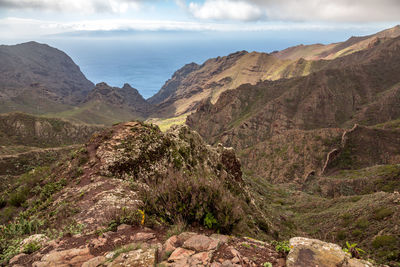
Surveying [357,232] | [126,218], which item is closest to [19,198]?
[126,218]

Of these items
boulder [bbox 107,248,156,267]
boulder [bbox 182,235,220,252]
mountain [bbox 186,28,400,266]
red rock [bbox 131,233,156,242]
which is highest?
boulder [bbox 107,248,156,267]

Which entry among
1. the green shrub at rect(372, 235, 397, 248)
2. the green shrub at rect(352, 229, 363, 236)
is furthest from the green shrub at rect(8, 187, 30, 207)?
the green shrub at rect(352, 229, 363, 236)

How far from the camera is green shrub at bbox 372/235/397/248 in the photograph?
13.7m

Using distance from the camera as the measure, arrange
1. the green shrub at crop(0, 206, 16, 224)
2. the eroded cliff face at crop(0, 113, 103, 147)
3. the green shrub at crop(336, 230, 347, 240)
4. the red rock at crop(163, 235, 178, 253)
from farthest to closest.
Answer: the eroded cliff face at crop(0, 113, 103, 147) < the green shrub at crop(336, 230, 347, 240) < the green shrub at crop(0, 206, 16, 224) < the red rock at crop(163, 235, 178, 253)

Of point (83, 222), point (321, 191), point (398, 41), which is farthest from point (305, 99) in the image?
point (83, 222)

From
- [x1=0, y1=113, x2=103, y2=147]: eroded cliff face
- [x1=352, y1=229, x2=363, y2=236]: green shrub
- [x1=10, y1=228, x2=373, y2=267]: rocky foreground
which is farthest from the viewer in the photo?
[x1=0, y1=113, x2=103, y2=147]: eroded cliff face

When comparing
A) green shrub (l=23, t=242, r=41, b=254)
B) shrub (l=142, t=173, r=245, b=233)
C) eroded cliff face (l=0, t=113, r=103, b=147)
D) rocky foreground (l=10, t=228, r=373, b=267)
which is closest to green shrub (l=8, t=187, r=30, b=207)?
green shrub (l=23, t=242, r=41, b=254)

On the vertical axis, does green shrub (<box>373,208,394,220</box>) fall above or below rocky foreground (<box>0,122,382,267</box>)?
below

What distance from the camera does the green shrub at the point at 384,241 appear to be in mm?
13671

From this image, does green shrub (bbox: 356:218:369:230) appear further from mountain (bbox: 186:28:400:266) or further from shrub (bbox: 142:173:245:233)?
shrub (bbox: 142:173:245:233)

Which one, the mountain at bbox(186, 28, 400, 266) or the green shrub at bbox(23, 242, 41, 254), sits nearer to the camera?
the green shrub at bbox(23, 242, 41, 254)

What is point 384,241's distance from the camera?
14.2m

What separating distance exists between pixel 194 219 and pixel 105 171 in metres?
6.10

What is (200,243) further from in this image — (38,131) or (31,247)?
(38,131)
